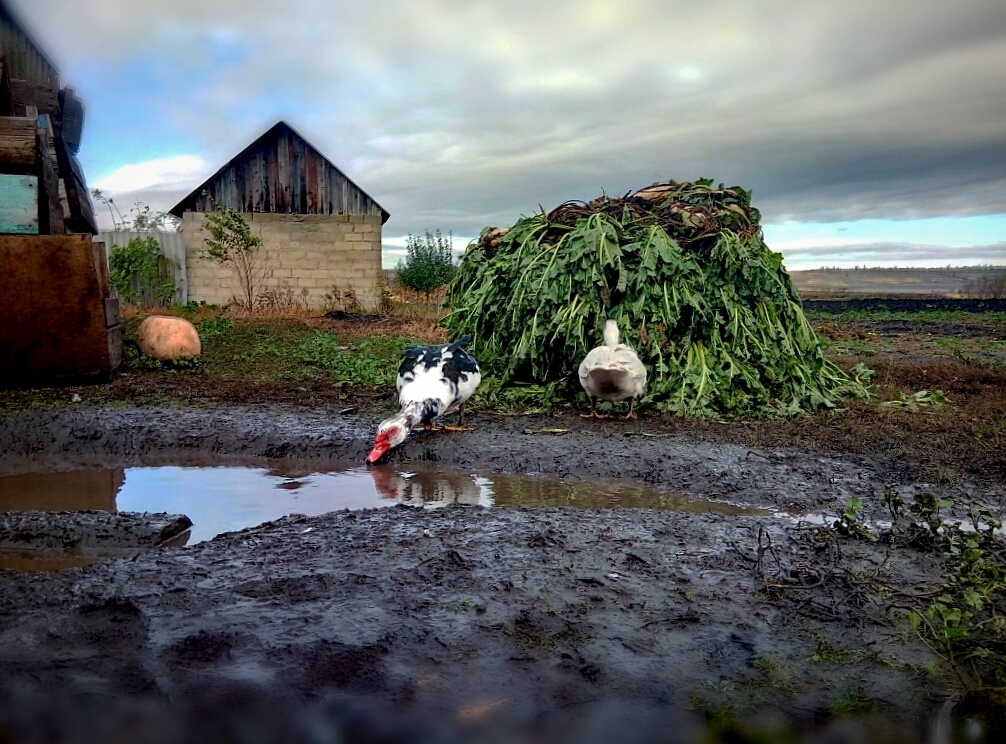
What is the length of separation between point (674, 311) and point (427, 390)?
3017 millimetres

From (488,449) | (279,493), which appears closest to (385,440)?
(488,449)

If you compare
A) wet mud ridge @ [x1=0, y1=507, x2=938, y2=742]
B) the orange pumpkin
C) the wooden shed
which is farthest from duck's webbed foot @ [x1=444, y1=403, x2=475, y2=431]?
the orange pumpkin

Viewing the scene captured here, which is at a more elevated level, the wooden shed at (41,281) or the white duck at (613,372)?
the wooden shed at (41,281)

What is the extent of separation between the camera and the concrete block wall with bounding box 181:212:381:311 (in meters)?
20.0

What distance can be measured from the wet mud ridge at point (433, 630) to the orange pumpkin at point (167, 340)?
6.90 m

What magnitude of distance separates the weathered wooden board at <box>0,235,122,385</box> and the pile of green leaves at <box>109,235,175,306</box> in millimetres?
10282

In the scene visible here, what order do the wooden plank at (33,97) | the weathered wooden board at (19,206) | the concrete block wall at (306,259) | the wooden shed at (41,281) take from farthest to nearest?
the concrete block wall at (306,259) < the wooden plank at (33,97) < the weathered wooden board at (19,206) < the wooden shed at (41,281)

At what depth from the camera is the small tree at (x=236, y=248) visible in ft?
62.1

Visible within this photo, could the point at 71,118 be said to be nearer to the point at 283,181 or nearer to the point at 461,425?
the point at 283,181

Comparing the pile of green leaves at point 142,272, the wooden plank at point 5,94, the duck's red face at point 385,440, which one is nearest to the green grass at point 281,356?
the duck's red face at point 385,440

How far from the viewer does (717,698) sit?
2732 millimetres

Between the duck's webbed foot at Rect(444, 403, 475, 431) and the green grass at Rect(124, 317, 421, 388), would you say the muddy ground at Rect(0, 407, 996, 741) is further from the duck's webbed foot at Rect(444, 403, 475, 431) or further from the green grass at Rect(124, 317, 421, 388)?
the green grass at Rect(124, 317, 421, 388)

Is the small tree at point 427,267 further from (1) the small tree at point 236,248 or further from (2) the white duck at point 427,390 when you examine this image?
(2) the white duck at point 427,390

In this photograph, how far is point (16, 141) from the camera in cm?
880
